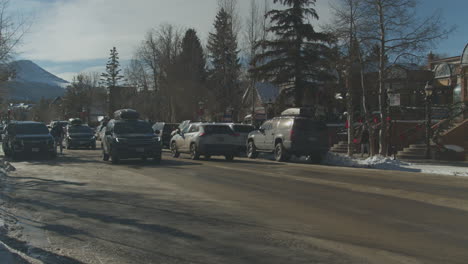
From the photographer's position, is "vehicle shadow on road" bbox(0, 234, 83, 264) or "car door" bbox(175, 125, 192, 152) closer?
"vehicle shadow on road" bbox(0, 234, 83, 264)

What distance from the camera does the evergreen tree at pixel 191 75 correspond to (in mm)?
55094

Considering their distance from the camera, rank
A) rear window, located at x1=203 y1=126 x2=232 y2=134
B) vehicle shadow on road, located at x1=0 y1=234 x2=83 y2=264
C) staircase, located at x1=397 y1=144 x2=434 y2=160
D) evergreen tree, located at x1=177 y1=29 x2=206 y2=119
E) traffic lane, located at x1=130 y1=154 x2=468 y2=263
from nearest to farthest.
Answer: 1. vehicle shadow on road, located at x1=0 y1=234 x2=83 y2=264
2. traffic lane, located at x1=130 y1=154 x2=468 y2=263
3. rear window, located at x1=203 y1=126 x2=232 y2=134
4. staircase, located at x1=397 y1=144 x2=434 y2=160
5. evergreen tree, located at x1=177 y1=29 x2=206 y2=119

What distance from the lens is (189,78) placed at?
55375 mm

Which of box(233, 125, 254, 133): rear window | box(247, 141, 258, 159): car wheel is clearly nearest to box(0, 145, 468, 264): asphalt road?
box(247, 141, 258, 159): car wheel

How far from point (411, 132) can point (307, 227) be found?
21.0m

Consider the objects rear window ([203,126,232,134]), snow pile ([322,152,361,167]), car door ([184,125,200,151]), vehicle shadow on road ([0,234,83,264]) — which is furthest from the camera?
car door ([184,125,200,151])

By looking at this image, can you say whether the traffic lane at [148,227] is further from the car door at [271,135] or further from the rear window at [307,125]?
the car door at [271,135]

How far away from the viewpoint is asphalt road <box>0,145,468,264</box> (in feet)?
20.1

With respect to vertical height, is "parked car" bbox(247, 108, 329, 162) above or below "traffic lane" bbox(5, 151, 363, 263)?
above

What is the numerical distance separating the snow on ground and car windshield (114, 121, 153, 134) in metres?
8.59

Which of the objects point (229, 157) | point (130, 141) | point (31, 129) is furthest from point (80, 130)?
point (130, 141)

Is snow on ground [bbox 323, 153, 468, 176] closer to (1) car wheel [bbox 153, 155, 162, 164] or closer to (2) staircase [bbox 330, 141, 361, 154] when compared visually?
(2) staircase [bbox 330, 141, 361, 154]

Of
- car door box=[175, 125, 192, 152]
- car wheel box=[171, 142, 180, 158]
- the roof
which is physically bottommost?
car wheel box=[171, 142, 180, 158]

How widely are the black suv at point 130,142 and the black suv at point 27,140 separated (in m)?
4.19
